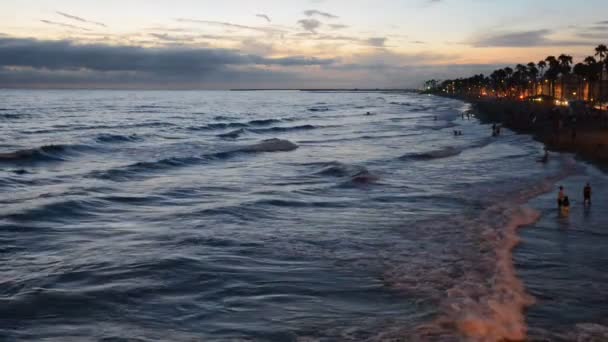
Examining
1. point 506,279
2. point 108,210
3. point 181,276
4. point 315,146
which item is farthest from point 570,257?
point 315,146

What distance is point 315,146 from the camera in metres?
53.1

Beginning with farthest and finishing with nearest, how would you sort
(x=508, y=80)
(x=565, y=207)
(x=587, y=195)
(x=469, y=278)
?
(x=508, y=80)
(x=587, y=195)
(x=565, y=207)
(x=469, y=278)

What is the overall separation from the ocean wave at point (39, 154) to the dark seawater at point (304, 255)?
6262 mm

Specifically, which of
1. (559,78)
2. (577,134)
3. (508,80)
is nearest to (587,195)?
(577,134)

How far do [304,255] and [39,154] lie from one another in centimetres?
3368

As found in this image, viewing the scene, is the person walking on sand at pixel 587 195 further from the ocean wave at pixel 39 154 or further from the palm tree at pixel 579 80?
the palm tree at pixel 579 80

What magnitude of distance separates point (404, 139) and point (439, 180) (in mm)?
28718

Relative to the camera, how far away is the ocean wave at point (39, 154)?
4091 cm

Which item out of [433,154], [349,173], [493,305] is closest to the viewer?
[493,305]

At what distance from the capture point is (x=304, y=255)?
16.4 metres

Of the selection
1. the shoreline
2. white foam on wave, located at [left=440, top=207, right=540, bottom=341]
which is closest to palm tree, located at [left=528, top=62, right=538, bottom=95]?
the shoreline

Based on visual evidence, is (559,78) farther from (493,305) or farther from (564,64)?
(493,305)

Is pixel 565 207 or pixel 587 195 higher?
pixel 587 195

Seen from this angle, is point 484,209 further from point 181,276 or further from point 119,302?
point 119,302
